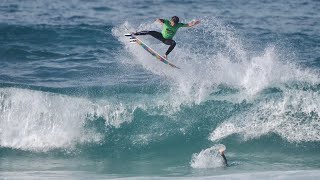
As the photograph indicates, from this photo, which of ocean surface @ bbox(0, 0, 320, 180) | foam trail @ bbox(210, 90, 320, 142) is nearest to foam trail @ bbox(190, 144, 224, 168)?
ocean surface @ bbox(0, 0, 320, 180)

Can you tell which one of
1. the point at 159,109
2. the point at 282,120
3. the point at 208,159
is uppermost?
the point at 159,109

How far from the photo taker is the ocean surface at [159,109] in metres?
16.5

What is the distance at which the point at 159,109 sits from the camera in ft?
63.0

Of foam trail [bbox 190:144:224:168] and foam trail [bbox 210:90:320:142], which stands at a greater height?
foam trail [bbox 210:90:320:142]

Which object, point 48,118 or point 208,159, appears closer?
point 208,159

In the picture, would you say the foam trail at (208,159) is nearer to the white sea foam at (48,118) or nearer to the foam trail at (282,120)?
the foam trail at (282,120)

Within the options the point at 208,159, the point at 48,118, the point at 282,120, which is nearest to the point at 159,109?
the point at 48,118

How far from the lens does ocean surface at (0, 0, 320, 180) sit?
16531 millimetres

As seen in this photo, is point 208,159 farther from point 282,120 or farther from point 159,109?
point 159,109

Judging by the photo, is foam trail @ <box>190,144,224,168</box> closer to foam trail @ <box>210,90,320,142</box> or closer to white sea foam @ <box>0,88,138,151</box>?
foam trail @ <box>210,90,320,142</box>

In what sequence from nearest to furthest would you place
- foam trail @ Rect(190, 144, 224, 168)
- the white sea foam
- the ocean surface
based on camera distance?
foam trail @ Rect(190, 144, 224, 168), the ocean surface, the white sea foam

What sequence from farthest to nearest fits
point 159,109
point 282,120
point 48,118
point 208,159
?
point 159,109 → point 48,118 → point 282,120 → point 208,159

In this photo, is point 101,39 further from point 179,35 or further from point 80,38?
point 179,35

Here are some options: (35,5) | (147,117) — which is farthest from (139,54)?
(35,5)
